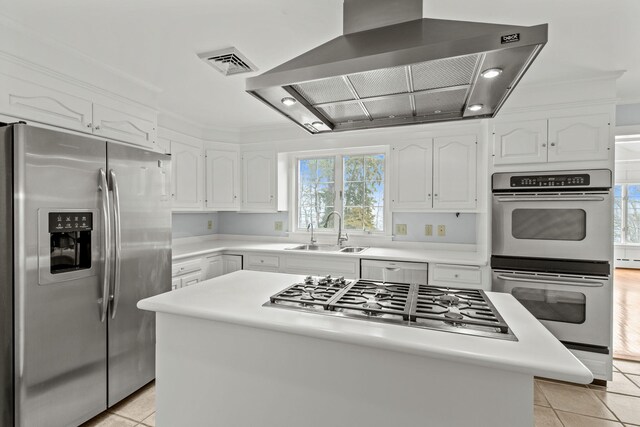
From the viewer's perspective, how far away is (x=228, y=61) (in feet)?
7.26

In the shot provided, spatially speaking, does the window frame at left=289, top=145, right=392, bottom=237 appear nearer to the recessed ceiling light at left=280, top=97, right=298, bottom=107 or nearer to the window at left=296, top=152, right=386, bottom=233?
the window at left=296, top=152, right=386, bottom=233

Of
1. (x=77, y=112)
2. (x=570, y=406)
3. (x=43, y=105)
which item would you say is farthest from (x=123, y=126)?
(x=570, y=406)

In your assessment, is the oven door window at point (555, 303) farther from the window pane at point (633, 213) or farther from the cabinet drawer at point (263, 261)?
the window pane at point (633, 213)

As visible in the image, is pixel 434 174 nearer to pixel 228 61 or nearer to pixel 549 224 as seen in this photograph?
pixel 549 224

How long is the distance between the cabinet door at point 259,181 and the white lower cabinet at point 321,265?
83cm

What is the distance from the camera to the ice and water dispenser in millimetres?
1763

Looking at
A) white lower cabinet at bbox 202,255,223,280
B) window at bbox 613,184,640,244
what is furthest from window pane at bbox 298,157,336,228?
window at bbox 613,184,640,244

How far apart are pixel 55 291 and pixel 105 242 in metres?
0.35

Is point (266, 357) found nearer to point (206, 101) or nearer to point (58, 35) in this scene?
point (58, 35)

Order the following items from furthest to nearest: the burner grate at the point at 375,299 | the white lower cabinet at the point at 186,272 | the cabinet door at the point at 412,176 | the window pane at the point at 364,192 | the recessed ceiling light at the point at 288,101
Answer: the window pane at the point at 364,192 < the cabinet door at the point at 412,176 < the white lower cabinet at the point at 186,272 < the recessed ceiling light at the point at 288,101 < the burner grate at the point at 375,299

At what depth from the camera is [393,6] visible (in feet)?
4.03

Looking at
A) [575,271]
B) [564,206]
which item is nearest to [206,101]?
[564,206]

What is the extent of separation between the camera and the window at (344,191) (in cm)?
380

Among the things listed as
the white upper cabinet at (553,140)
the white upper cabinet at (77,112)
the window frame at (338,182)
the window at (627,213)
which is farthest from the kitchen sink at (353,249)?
the window at (627,213)
